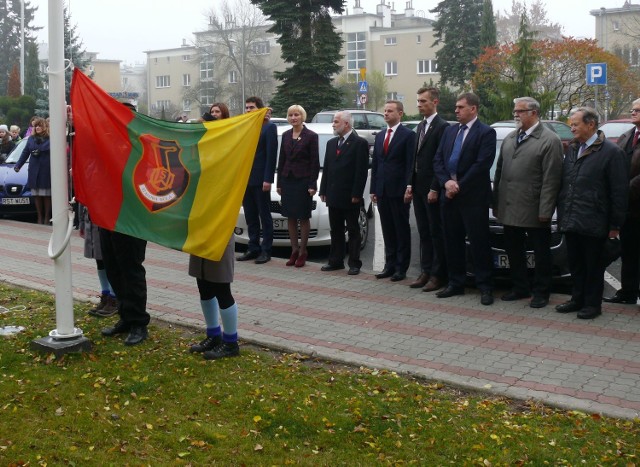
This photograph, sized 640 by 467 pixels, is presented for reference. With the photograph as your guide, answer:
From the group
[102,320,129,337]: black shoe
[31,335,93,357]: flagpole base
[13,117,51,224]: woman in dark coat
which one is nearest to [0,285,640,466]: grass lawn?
[31,335,93,357]: flagpole base

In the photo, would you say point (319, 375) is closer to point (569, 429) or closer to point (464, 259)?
point (569, 429)

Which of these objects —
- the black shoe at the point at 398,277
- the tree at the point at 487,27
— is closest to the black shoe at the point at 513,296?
the black shoe at the point at 398,277

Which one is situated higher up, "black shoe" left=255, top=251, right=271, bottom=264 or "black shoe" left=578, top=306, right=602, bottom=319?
"black shoe" left=255, top=251, right=271, bottom=264

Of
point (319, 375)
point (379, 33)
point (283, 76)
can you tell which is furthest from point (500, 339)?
point (379, 33)

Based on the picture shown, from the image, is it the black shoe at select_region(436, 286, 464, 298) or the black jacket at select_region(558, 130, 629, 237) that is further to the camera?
the black shoe at select_region(436, 286, 464, 298)

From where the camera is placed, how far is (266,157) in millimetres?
11977

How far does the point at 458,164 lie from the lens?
9438mm

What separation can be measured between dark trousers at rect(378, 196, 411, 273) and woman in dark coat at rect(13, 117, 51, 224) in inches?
320

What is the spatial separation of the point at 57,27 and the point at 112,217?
159 centimetres

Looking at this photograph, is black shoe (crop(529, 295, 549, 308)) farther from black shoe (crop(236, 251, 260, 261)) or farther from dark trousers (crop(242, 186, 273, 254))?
black shoe (crop(236, 251, 260, 261))

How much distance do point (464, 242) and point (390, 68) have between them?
84360 mm

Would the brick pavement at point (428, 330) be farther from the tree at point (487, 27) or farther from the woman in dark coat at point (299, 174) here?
the tree at point (487, 27)

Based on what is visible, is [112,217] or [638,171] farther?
[638,171]

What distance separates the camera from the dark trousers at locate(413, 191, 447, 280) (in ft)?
32.6
